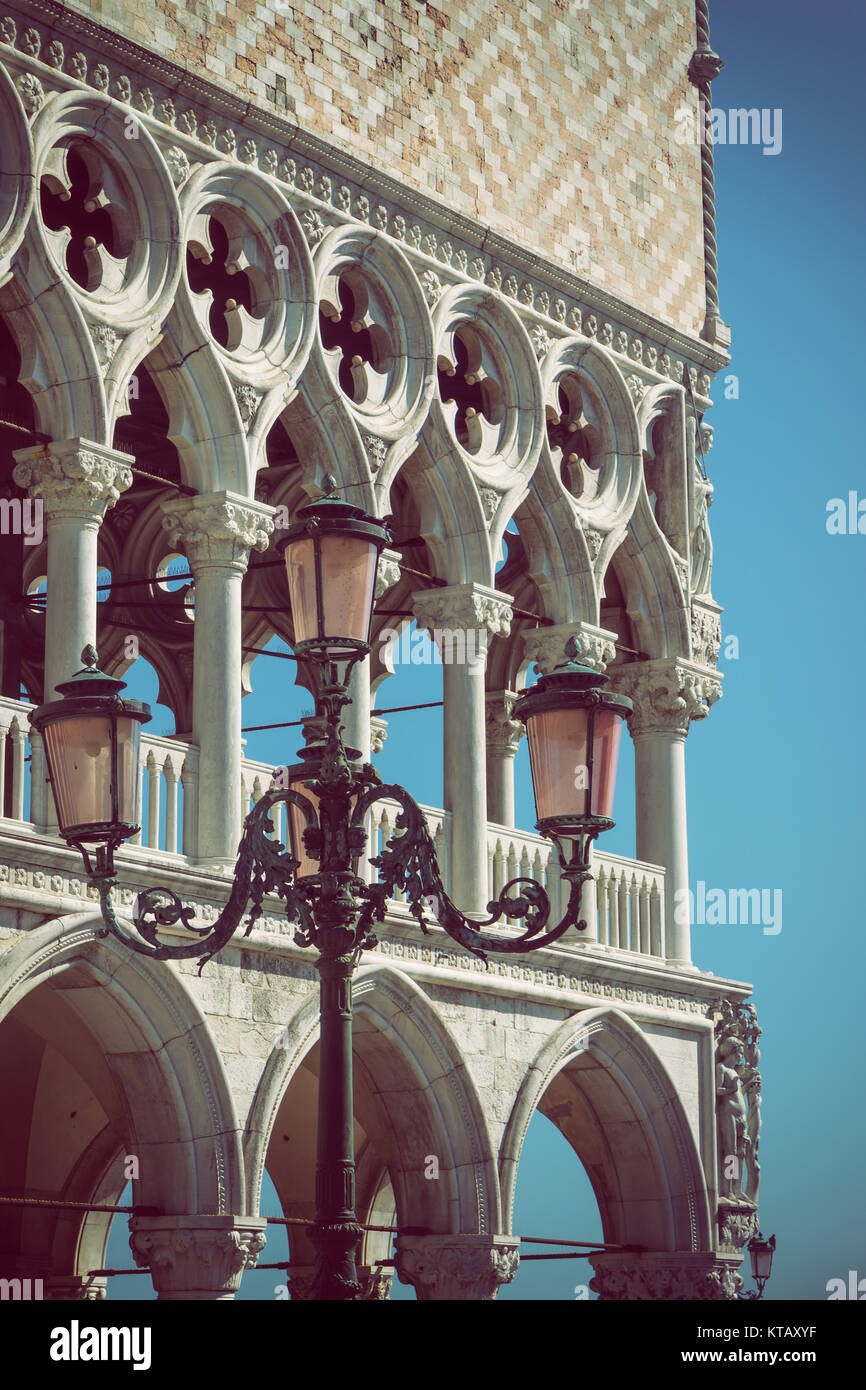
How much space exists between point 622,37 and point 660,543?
3.57 m

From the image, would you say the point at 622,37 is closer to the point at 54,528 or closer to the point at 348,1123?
the point at 54,528

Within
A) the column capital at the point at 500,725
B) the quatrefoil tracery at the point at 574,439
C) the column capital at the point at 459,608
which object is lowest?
the column capital at the point at 459,608

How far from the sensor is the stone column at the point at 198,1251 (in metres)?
13.9

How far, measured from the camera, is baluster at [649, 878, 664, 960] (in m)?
17.7

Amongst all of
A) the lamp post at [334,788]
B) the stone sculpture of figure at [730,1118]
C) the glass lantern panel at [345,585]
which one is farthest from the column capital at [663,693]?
the glass lantern panel at [345,585]

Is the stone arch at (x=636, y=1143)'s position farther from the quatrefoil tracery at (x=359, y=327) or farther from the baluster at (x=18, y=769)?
the baluster at (x=18, y=769)

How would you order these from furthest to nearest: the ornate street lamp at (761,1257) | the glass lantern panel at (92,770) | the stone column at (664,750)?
1. the ornate street lamp at (761,1257)
2. the stone column at (664,750)
3. the glass lantern panel at (92,770)

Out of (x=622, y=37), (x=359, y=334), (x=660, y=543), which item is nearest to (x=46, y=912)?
(x=359, y=334)

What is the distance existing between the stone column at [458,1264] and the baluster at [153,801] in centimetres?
316

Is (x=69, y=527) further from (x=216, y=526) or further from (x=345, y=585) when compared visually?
(x=345, y=585)

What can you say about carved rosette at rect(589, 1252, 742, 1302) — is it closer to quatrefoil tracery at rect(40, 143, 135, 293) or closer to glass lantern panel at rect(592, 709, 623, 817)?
quatrefoil tracery at rect(40, 143, 135, 293)

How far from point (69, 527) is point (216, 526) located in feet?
→ 3.53

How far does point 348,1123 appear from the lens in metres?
9.01

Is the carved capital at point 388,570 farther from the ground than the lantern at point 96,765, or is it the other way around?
the carved capital at point 388,570
